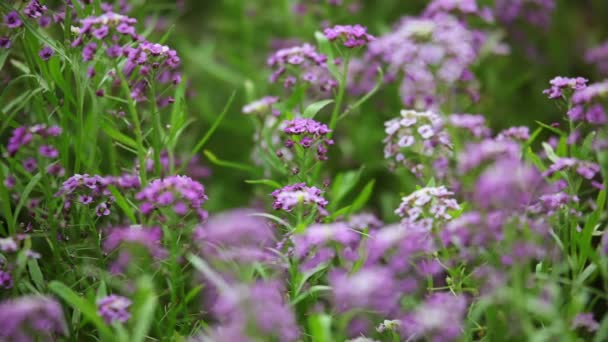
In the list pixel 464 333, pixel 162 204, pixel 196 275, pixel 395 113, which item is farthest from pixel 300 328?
pixel 395 113

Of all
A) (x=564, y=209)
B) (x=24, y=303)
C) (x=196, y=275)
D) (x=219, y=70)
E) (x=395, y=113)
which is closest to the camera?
(x=24, y=303)

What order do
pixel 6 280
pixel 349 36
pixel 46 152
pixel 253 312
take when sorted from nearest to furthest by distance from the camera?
pixel 253 312, pixel 46 152, pixel 6 280, pixel 349 36

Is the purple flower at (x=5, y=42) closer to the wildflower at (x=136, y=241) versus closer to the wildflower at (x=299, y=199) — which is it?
the wildflower at (x=136, y=241)

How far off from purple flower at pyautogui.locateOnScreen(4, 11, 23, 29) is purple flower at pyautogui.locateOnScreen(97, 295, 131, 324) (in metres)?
0.98

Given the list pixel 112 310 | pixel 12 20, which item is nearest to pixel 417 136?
pixel 112 310

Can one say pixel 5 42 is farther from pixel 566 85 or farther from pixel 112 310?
pixel 566 85

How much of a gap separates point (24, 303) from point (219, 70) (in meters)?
2.73

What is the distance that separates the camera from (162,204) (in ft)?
6.32

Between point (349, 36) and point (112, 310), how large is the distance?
1.36 meters

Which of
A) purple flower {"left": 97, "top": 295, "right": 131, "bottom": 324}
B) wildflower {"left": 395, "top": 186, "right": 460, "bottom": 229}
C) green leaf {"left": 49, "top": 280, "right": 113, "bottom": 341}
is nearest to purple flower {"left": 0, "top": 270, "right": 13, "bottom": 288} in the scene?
green leaf {"left": 49, "top": 280, "right": 113, "bottom": 341}

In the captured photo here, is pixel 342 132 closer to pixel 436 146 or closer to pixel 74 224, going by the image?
pixel 436 146

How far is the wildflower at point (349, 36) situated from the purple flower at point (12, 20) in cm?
110

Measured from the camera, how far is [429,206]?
210cm

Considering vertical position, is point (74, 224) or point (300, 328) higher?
point (74, 224)
